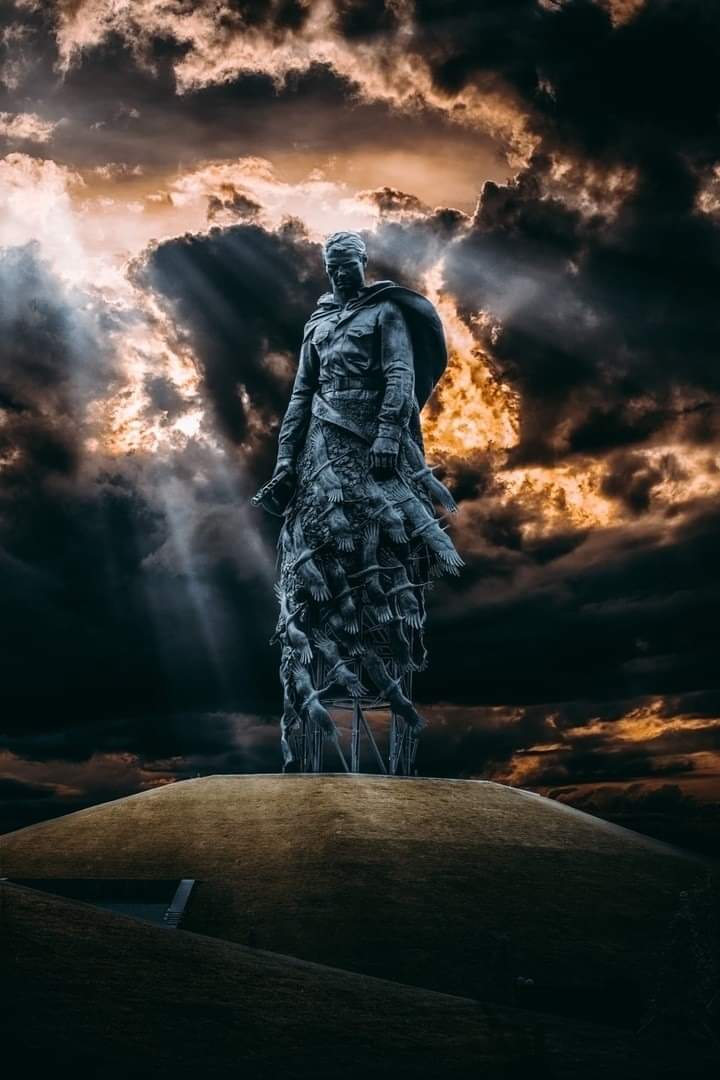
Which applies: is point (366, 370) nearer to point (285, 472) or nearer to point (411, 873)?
point (285, 472)

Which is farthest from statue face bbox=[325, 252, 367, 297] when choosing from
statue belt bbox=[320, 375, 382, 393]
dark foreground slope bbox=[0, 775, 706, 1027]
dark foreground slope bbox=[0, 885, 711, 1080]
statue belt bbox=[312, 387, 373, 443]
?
dark foreground slope bbox=[0, 885, 711, 1080]

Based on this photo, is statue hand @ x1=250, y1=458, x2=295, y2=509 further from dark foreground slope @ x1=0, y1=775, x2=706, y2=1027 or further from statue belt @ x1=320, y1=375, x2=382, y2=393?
dark foreground slope @ x1=0, y1=775, x2=706, y2=1027

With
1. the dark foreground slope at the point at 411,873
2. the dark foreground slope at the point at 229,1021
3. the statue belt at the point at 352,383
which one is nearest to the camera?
the dark foreground slope at the point at 229,1021

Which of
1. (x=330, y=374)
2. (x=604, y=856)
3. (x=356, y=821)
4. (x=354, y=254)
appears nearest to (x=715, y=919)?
(x=604, y=856)

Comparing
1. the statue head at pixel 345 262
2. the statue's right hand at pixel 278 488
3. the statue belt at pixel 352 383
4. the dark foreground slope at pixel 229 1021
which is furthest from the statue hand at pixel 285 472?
the dark foreground slope at pixel 229 1021

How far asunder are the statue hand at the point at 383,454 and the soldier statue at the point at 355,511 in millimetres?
29

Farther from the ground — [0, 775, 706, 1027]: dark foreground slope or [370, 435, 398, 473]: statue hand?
[370, 435, 398, 473]: statue hand

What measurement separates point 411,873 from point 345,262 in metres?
15.6

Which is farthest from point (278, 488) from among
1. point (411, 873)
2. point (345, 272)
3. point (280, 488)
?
point (411, 873)

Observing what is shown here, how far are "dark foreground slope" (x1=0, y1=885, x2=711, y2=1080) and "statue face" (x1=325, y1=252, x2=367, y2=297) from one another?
58.1 ft

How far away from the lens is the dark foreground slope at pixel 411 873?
20.2 m

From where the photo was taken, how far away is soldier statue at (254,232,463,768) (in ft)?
97.0

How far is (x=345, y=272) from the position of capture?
31141mm

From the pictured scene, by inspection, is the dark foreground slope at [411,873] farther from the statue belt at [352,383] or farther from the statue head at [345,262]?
the statue head at [345,262]
